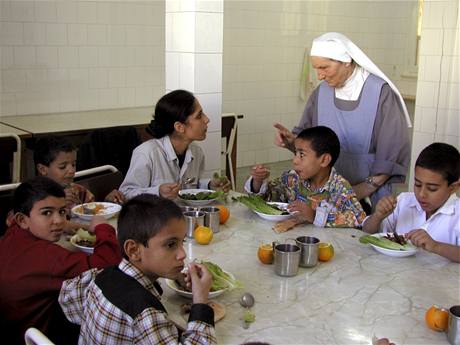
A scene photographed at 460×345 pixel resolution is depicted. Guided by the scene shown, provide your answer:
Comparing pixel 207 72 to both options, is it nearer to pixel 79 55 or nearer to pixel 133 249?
pixel 79 55

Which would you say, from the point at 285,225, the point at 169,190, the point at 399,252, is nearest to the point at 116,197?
the point at 169,190

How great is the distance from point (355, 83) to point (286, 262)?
1.53 meters

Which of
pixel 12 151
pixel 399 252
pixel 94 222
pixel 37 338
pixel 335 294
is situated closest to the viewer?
pixel 37 338

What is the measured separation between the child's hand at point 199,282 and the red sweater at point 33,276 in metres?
0.45

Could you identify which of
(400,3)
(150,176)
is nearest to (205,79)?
(150,176)

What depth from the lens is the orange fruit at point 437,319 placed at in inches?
63.5

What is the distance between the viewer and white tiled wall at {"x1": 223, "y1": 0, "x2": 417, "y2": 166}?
21.2 ft

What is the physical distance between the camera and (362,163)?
3.21m

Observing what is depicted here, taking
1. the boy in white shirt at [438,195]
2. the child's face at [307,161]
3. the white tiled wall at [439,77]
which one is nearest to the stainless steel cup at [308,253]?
the boy in white shirt at [438,195]

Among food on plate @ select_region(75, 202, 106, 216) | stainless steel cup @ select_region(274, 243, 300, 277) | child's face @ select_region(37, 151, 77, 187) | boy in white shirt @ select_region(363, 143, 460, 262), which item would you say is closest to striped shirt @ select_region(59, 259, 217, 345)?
stainless steel cup @ select_region(274, 243, 300, 277)

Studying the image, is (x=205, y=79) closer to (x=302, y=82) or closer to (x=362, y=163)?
(x=362, y=163)

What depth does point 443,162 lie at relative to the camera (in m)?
2.39

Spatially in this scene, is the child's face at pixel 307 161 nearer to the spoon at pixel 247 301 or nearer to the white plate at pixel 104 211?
the white plate at pixel 104 211

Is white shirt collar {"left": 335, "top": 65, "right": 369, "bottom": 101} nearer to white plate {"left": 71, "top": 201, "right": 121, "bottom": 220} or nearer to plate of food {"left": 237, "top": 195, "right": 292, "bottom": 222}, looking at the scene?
plate of food {"left": 237, "top": 195, "right": 292, "bottom": 222}
